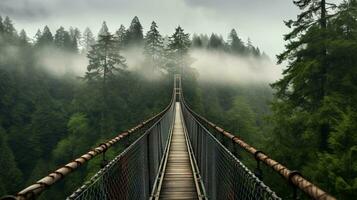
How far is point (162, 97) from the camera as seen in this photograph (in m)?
50.9

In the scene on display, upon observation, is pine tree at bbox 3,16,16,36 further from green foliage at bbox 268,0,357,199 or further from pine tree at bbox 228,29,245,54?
green foliage at bbox 268,0,357,199

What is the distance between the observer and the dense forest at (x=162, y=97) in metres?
13.8


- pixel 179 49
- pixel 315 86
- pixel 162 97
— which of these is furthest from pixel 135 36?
pixel 315 86

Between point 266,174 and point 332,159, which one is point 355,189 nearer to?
point 332,159

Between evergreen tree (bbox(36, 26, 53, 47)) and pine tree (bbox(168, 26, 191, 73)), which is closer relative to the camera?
pine tree (bbox(168, 26, 191, 73))

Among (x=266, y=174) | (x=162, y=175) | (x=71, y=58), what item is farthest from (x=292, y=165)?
(x=71, y=58)

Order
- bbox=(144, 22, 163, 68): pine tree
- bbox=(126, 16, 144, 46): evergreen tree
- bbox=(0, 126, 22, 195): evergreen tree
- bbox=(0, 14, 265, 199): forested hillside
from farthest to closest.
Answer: bbox=(126, 16, 144, 46): evergreen tree < bbox=(144, 22, 163, 68): pine tree < bbox=(0, 14, 265, 199): forested hillside < bbox=(0, 126, 22, 195): evergreen tree

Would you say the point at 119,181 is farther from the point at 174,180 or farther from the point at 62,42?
the point at 62,42

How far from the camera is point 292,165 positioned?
14.5 metres

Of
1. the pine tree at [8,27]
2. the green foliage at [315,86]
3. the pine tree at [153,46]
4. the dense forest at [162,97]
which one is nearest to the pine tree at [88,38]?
the dense forest at [162,97]

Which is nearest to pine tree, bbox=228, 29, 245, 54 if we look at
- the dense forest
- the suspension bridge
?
the dense forest

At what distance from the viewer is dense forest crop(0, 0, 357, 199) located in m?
13.8

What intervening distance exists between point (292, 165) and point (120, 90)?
1723 inches

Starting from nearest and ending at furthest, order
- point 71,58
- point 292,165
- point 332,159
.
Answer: point 332,159, point 292,165, point 71,58
